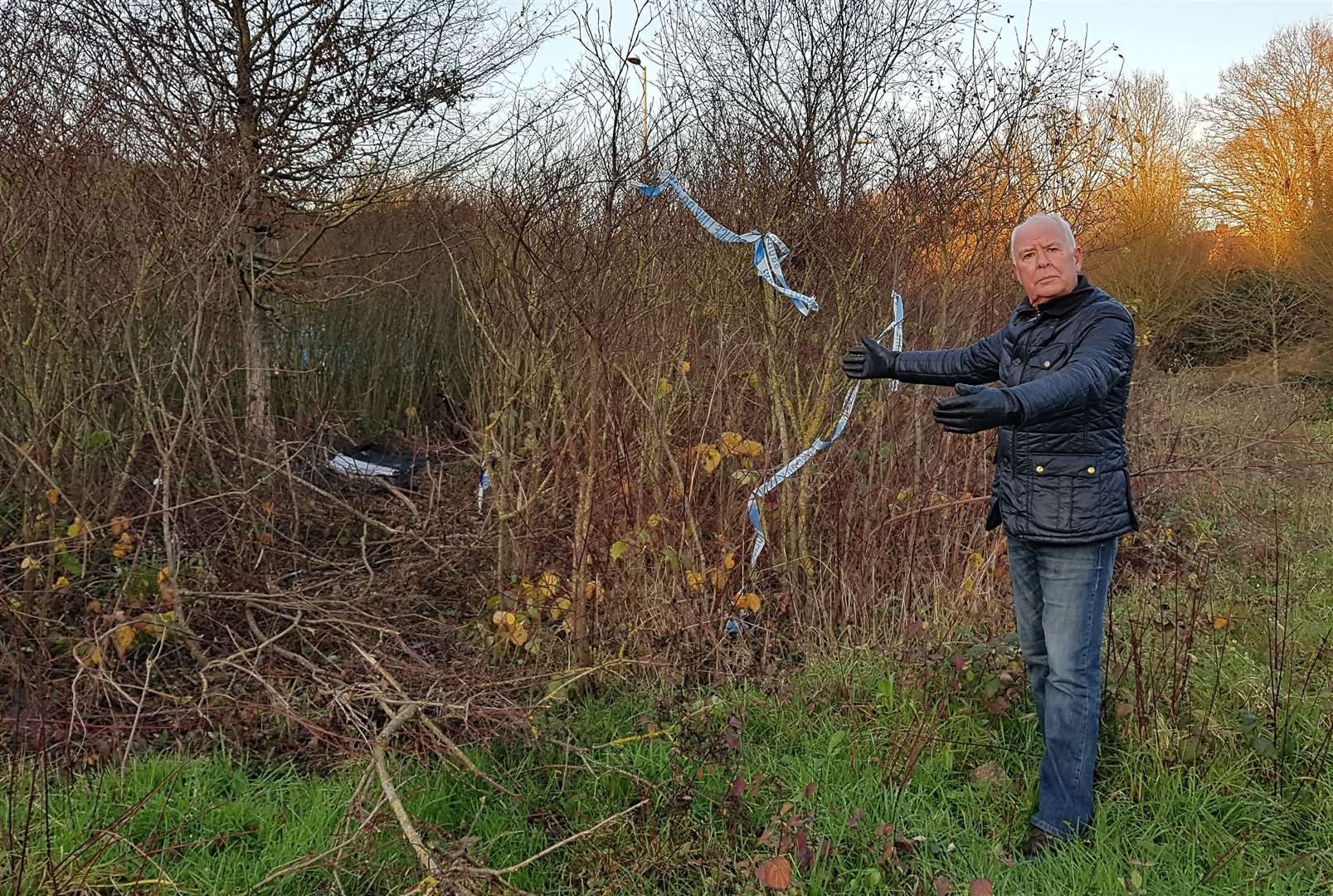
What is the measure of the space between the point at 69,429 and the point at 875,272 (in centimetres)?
421

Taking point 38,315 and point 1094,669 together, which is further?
point 38,315

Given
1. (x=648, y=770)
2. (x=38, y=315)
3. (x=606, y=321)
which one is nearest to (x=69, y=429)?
(x=38, y=315)

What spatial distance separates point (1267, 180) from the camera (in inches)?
669

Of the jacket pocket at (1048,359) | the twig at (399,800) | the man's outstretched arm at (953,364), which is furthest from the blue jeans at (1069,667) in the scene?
the twig at (399,800)

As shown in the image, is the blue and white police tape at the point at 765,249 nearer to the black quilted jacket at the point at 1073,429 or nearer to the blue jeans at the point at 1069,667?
the black quilted jacket at the point at 1073,429

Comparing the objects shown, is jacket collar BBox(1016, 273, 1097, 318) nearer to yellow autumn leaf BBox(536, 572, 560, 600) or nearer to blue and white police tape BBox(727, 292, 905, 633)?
Answer: blue and white police tape BBox(727, 292, 905, 633)

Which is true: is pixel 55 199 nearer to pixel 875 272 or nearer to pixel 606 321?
pixel 606 321

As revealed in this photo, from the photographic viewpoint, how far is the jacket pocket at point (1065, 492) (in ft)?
7.86

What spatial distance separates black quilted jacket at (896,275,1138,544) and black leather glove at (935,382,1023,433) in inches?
2.3

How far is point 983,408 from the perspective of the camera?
2.16 m

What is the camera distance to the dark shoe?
2.49 metres

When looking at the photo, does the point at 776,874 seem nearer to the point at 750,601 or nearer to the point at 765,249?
the point at 750,601

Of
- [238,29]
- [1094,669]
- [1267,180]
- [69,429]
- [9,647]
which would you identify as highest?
[1267,180]

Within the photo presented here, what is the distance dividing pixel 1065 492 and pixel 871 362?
888 mm
